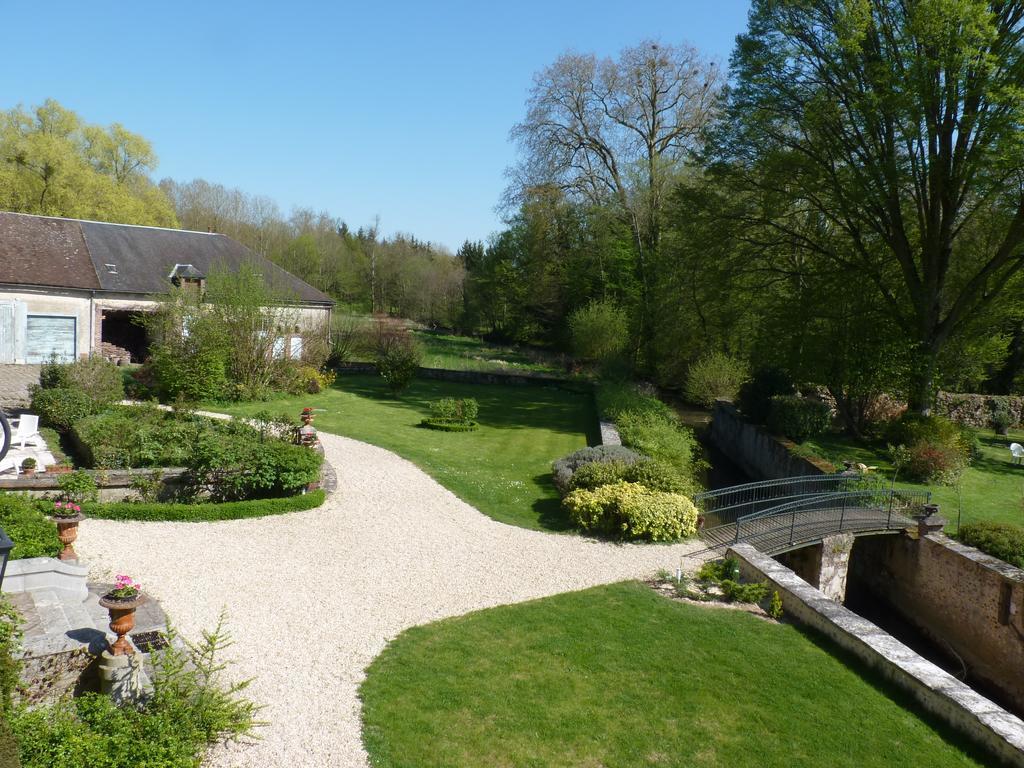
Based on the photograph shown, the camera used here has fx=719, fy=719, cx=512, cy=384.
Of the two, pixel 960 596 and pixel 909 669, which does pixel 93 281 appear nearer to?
pixel 909 669

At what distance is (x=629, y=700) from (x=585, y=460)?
870cm

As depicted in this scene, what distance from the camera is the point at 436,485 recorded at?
1548 cm

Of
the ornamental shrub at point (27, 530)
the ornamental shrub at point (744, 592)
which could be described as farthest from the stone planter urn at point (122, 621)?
the ornamental shrub at point (744, 592)

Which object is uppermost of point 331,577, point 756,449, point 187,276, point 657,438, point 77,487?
point 187,276

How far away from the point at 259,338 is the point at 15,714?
61.4 feet

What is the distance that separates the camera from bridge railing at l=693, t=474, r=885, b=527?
14148 mm

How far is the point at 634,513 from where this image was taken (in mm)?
12594

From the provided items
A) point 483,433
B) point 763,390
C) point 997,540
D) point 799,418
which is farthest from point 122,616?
point 763,390

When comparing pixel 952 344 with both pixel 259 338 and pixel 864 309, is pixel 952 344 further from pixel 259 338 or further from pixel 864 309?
pixel 259 338

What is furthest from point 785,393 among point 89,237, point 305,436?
point 89,237

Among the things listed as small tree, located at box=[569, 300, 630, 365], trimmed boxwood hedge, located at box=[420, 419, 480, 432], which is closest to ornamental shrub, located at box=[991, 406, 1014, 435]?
small tree, located at box=[569, 300, 630, 365]

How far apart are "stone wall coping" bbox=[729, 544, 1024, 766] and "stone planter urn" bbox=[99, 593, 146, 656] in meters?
7.87

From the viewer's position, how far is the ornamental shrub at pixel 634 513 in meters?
12.6

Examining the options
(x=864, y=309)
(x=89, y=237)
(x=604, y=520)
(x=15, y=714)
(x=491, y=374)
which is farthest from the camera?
(x=491, y=374)
